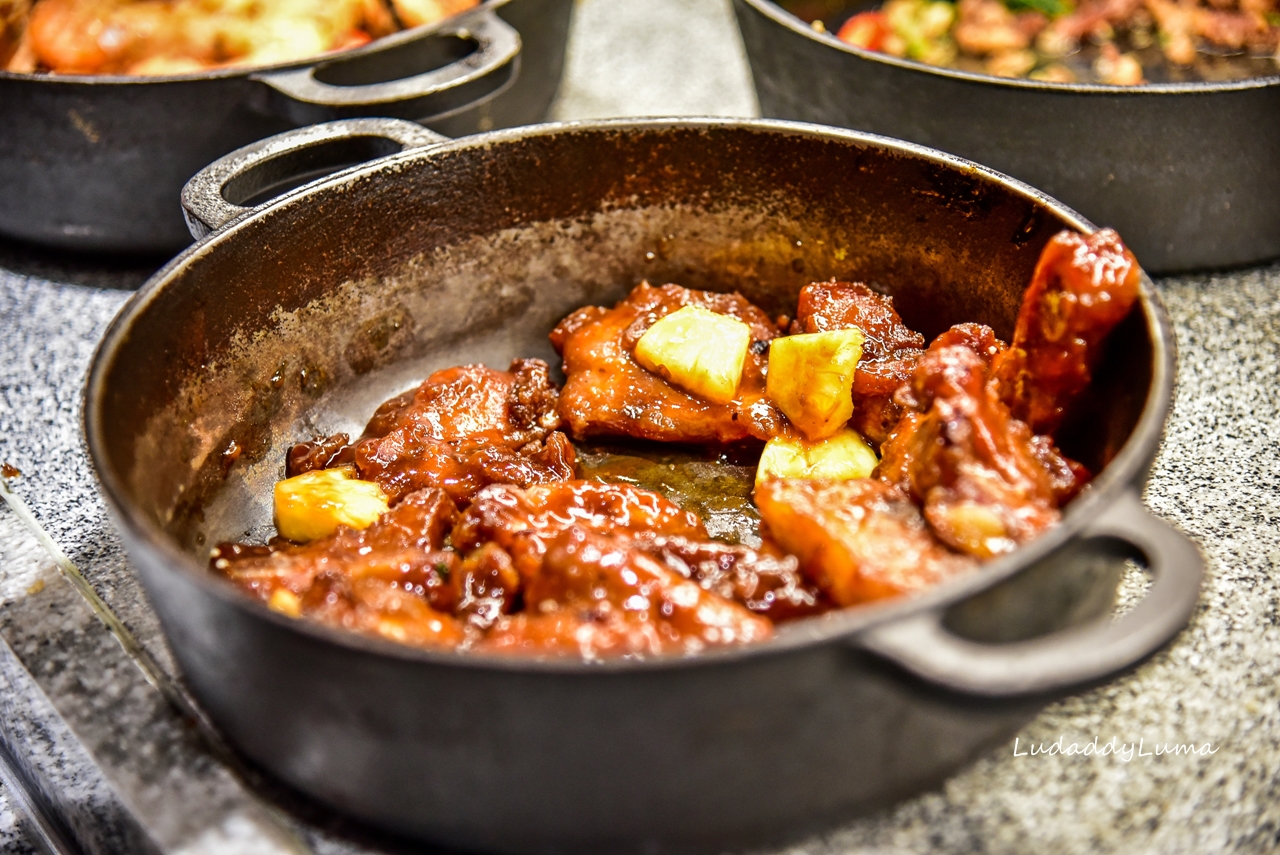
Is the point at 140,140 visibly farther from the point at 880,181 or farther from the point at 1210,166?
the point at 1210,166

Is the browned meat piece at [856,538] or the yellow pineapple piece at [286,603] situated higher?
the browned meat piece at [856,538]

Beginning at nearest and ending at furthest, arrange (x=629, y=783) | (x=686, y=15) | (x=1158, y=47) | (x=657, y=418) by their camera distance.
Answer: (x=629, y=783) → (x=657, y=418) → (x=1158, y=47) → (x=686, y=15)

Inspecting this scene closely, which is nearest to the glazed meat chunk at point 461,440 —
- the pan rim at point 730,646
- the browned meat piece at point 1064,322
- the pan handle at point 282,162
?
the pan rim at point 730,646

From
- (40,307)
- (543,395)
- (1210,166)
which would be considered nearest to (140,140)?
(40,307)

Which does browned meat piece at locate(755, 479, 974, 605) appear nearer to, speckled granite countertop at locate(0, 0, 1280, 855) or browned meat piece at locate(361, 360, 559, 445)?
speckled granite countertop at locate(0, 0, 1280, 855)

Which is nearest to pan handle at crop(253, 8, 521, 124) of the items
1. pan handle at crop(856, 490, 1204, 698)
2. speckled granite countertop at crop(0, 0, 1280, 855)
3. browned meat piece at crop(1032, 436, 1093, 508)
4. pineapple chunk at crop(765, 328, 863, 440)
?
speckled granite countertop at crop(0, 0, 1280, 855)

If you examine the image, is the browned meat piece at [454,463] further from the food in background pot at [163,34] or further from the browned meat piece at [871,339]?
the food in background pot at [163,34]

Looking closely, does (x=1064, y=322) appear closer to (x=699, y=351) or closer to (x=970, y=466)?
(x=970, y=466)
